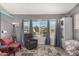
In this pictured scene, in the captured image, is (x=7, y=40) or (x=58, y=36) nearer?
(x=7, y=40)

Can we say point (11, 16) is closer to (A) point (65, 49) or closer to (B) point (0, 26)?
(B) point (0, 26)

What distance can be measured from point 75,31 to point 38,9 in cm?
76

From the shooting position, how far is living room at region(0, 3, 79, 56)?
1.83 metres

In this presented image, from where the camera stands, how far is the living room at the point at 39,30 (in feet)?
5.99

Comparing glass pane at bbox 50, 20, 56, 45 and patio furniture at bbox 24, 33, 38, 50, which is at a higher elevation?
glass pane at bbox 50, 20, 56, 45

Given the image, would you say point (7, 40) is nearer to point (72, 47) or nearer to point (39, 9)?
point (39, 9)

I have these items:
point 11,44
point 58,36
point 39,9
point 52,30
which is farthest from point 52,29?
point 11,44

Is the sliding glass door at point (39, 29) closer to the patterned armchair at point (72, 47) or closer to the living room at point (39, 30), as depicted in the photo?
→ the living room at point (39, 30)

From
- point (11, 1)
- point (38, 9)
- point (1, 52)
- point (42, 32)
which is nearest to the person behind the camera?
point (11, 1)

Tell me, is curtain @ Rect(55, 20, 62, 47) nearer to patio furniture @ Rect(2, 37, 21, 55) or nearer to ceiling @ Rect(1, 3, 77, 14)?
ceiling @ Rect(1, 3, 77, 14)

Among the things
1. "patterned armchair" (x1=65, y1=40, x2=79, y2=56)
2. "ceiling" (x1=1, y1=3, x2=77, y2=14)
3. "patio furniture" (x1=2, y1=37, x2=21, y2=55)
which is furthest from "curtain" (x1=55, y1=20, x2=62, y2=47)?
"patio furniture" (x1=2, y1=37, x2=21, y2=55)

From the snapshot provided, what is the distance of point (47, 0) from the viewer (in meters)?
1.57

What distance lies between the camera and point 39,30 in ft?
6.38

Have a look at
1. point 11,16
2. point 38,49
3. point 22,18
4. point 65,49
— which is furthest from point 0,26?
point 65,49
